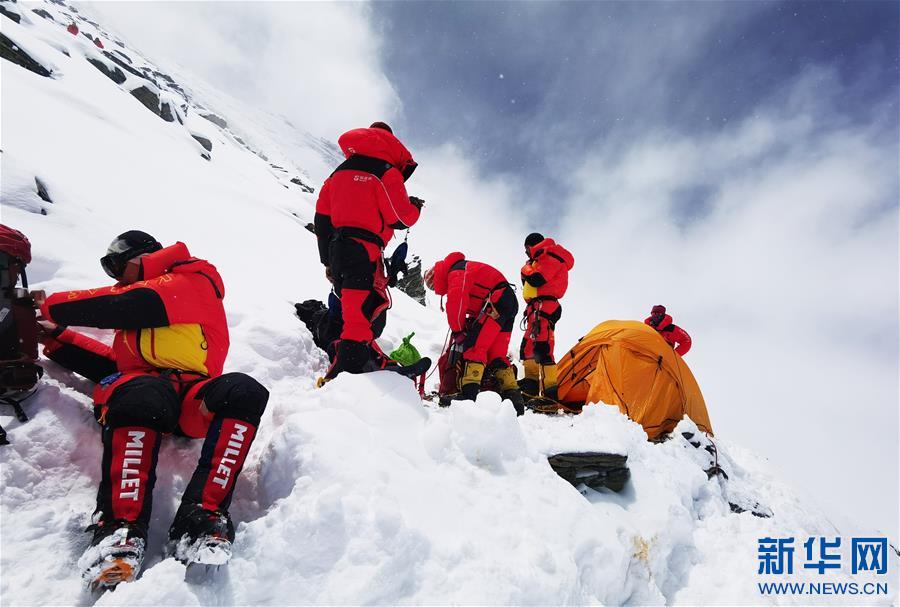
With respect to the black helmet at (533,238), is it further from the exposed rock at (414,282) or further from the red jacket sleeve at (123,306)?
the exposed rock at (414,282)

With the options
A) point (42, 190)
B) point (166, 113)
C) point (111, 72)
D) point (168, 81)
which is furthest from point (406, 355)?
point (168, 81)

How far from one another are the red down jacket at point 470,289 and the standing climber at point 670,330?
3.49m

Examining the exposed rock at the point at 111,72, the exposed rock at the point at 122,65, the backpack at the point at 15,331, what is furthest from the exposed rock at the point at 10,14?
the backpack at the point at 15,331

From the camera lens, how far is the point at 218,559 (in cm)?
160

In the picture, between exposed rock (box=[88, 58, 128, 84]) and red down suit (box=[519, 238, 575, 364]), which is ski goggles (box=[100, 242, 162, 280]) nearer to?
red down suit (box=[519, 238, 575, 364])

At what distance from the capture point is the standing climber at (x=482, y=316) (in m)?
5.29

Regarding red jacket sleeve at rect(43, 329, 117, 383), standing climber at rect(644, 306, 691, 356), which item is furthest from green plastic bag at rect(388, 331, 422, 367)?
standing climber at rect(644, 306, 691, 356)

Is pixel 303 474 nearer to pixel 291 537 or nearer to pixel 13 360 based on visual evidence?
pixel 291 537

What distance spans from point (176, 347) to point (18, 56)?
16441 mm

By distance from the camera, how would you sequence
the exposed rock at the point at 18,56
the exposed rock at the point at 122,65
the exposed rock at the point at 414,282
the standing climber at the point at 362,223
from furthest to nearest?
the exposed rock at the point at 122,65, the exposed rock at the point at 414,282, the exposed rock at the point at 18,56, the standing climber at the point at 362,223

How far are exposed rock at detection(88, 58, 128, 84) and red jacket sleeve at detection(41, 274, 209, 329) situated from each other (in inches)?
1022

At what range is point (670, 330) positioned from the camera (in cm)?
741

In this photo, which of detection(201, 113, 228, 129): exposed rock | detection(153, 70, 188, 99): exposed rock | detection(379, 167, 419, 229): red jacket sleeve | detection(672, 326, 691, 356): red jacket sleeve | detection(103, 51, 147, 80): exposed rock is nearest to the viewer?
detection(379, 167, 419, 229): red jacket sleeve

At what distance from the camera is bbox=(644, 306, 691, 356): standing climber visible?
7.38 meters
